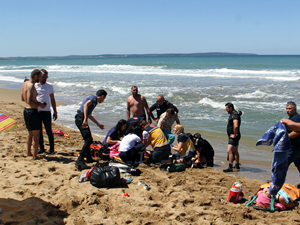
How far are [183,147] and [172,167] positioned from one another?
78cm

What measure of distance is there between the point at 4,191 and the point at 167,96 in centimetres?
1338

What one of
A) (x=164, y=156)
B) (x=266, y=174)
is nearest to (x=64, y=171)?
(x=164, y=156)

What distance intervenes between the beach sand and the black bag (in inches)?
4.5

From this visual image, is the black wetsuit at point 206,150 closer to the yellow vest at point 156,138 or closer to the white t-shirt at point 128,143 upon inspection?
the yellow vest at point 156,138

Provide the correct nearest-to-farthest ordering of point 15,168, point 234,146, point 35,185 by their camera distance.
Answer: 1. point 35,185
2. point 15,168
3. point 234,146

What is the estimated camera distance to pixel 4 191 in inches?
151

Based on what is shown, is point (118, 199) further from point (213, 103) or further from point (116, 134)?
point (213, 103)

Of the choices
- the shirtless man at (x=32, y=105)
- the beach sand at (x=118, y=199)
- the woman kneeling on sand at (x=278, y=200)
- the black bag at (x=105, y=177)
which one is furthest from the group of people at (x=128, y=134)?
the woman kneeling on sand at (x=278, y=200)

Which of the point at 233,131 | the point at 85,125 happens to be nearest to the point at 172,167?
the point at 233,131

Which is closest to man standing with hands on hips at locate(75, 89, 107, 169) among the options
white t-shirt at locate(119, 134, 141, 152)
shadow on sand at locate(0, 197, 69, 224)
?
white t-shirt at locate(119, 134, 141, 152)

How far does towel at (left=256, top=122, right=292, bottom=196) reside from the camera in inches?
135

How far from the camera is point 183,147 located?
19.4 ft

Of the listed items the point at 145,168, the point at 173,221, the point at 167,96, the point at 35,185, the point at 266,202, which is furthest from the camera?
the point at 167,96

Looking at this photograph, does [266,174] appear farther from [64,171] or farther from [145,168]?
[64,171]
